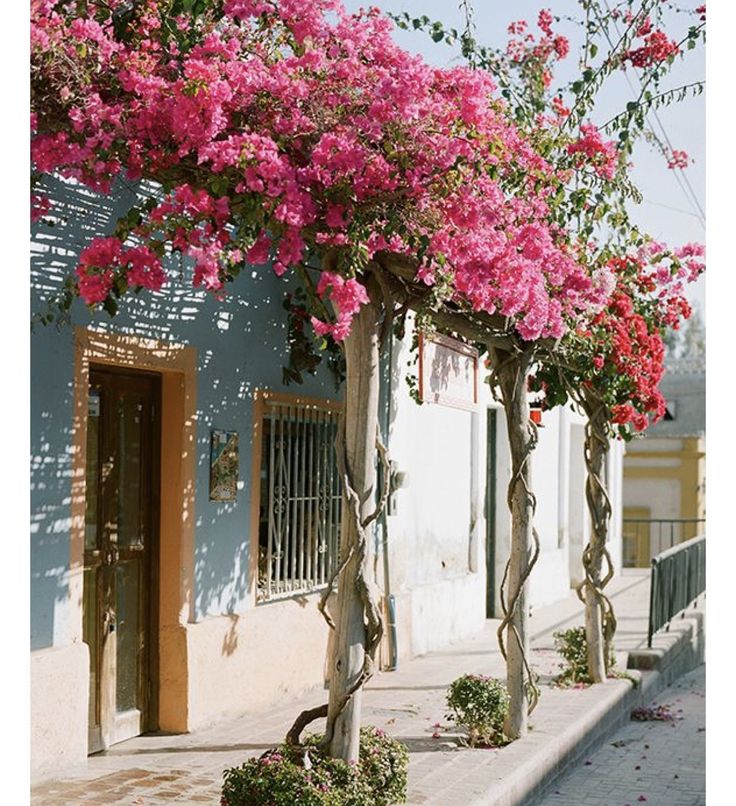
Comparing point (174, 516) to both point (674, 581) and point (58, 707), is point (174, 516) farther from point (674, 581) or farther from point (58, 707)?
point (674, 581)

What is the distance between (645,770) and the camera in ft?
24.2

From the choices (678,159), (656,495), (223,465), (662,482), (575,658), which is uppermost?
(678,159)

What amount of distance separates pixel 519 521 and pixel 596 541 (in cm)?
172

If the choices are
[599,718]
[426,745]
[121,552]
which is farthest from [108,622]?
[599,718]

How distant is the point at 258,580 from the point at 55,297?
2.81 metres

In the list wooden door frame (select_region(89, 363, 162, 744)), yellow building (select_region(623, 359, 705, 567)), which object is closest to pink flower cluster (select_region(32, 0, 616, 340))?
wooden door frame (select_region(89, 363, 162, 744))

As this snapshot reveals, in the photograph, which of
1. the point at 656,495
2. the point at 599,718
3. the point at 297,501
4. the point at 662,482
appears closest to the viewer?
the point at 599,718

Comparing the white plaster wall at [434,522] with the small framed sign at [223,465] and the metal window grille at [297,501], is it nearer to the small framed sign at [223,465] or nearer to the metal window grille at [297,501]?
the metal window grille at [297,501]

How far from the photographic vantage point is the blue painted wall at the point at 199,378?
5.91m

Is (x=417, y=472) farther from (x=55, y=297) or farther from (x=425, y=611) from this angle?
(x=55, y=297)

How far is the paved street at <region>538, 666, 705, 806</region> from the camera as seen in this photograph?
673 centimetres

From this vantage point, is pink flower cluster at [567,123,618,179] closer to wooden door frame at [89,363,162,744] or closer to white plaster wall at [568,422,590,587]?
wooden door frame at [89,363,162,744]
